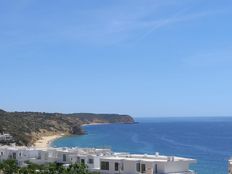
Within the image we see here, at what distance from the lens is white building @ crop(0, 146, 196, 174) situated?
54.0m

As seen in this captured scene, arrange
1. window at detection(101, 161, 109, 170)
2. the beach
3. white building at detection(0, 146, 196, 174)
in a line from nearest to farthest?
white building at detection(0, 146, 196, 174) → window at detection(101, 161, 109, 170) → the beach

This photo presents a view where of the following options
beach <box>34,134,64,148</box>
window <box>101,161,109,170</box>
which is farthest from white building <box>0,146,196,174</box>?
beach <box>34,134,64,148</box>

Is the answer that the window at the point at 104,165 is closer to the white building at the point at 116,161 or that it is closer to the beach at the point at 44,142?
the white building at the point at 116,161

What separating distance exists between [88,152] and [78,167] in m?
14.9

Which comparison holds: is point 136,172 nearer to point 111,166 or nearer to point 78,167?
point 111,166

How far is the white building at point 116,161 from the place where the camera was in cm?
5400

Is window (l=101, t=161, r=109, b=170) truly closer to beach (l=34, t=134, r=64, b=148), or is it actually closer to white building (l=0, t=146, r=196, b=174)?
white building (l=0, t=146, r=196, b=174)

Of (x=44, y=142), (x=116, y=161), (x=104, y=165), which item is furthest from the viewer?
(x=44, y=142)

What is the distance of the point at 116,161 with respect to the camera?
5741 centimetres

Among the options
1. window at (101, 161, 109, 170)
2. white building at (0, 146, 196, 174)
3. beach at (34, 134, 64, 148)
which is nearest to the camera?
white building at (0, 146, 196, 174)

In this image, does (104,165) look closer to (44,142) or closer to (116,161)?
A: (116,161)

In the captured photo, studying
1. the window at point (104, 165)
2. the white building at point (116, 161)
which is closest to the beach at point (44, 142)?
the white building at point (116, 161)

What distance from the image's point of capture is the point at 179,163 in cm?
5466

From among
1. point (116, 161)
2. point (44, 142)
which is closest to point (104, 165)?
point (116, 161)
